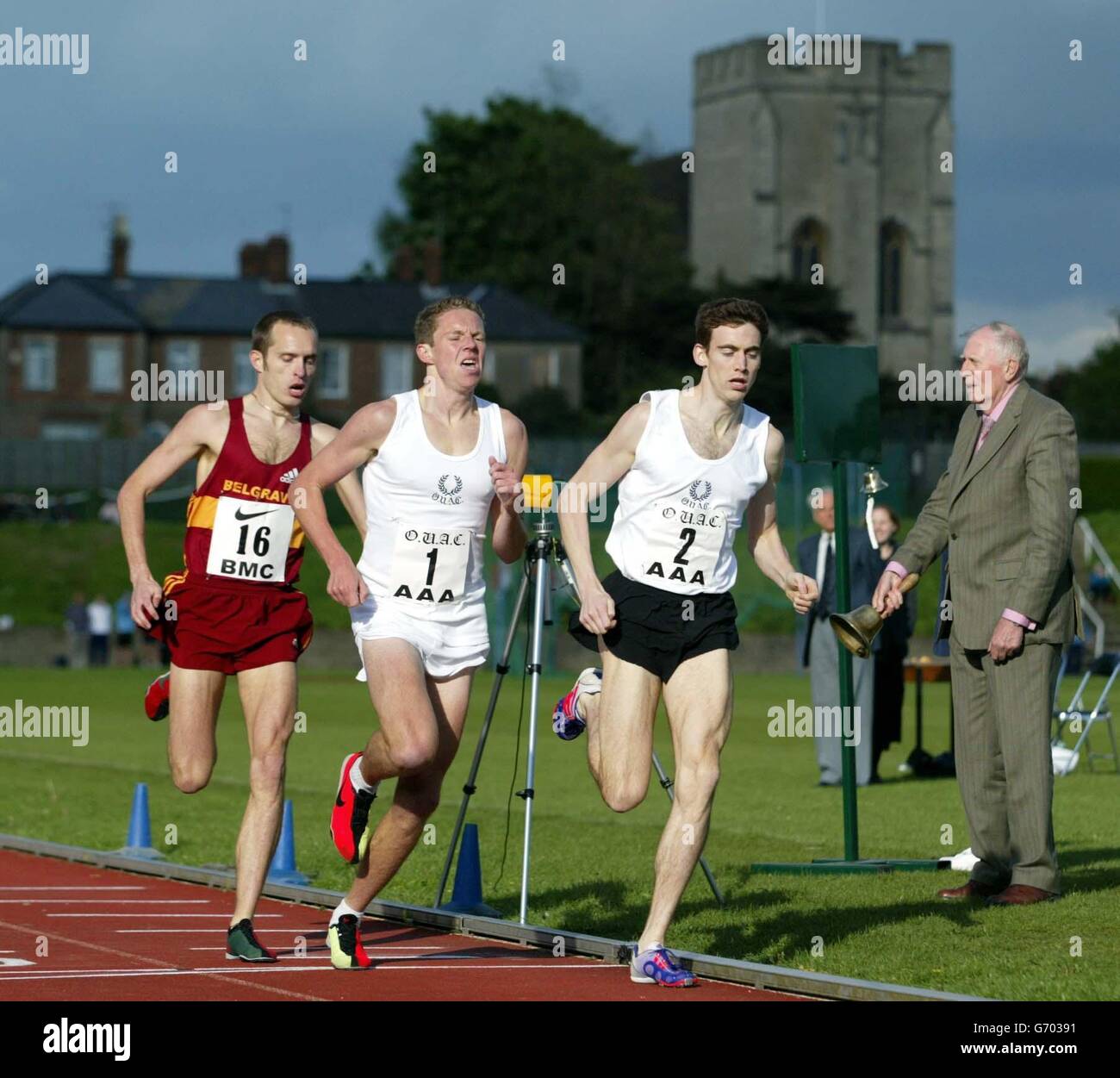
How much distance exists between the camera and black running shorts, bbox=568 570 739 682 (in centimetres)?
907

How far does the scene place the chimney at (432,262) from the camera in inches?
3772

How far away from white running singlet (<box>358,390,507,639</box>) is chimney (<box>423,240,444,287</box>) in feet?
286

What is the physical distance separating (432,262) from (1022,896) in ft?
285

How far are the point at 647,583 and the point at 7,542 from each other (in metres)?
49.9

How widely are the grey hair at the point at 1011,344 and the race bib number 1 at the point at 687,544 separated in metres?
2.42

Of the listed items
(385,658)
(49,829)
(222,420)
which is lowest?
(49,829)

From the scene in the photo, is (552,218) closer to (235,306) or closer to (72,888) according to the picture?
(235,306)

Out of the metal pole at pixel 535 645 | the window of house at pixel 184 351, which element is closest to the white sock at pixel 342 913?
the metal pole at pixel 535 645

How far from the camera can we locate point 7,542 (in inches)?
2248

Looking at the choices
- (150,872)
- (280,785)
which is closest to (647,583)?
(280,785)

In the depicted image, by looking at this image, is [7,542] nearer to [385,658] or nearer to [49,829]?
[49,829]

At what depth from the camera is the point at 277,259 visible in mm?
96562

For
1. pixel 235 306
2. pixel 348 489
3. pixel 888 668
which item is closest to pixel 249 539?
pixel 348 489

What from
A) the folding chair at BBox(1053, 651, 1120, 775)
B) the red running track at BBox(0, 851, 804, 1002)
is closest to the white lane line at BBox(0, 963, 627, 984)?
the red running track at BBox(0, 851, 804, 1002)
